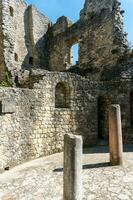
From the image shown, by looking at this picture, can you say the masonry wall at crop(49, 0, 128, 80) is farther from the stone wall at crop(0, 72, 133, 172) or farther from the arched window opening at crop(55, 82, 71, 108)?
the arched window opening at crop(55, 82, 71, 108)

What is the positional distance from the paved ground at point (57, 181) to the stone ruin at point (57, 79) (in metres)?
1.07

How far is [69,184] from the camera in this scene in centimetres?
622

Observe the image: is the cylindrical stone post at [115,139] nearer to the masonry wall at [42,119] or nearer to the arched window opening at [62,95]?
the masonry wall at [42,119]

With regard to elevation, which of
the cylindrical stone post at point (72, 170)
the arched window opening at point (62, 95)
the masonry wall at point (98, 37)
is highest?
the masonry wall at point (98, 37)

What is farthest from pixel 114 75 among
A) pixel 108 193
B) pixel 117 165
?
pixel 108 193

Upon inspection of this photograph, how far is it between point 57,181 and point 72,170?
7.61 ft

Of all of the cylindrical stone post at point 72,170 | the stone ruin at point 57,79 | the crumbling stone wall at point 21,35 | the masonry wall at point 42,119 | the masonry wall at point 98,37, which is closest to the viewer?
the cylindrical stone post at point 72,170

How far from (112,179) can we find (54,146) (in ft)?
14.7

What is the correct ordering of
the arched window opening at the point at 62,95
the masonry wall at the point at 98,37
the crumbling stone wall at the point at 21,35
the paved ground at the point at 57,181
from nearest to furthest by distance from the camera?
the paved ground at the point at 57,181
the arched window opening at the point at 62,95
the masonry wall at the point at 98,37
the crumbling stone wall at the point at 21,35

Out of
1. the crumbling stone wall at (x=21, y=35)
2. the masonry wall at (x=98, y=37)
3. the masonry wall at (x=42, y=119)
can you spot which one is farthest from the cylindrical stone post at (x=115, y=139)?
the crumbling stone wall at (x=21, y=35)

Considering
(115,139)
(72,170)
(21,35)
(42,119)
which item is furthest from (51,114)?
(21,35)

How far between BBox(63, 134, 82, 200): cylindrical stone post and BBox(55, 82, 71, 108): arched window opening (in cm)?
677

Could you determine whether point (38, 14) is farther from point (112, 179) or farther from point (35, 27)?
point (112, 179)

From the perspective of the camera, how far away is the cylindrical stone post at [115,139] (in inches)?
388
